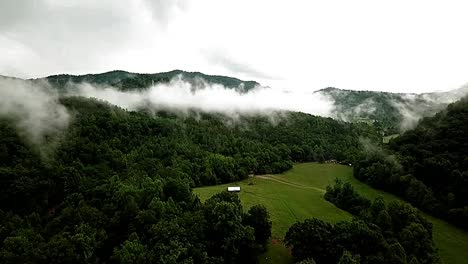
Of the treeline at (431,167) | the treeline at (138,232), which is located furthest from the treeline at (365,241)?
the treeline at (431,167)

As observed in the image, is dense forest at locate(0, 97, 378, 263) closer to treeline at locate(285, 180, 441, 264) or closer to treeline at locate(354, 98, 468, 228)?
treeline at locate(285, 180, 441, 264)

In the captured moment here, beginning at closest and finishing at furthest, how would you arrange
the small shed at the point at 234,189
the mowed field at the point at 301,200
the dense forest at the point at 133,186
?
1. the dense forest at the point at 133,186
2. the mowed field at the point at 301,200
3. the small shed at the point at 234,189

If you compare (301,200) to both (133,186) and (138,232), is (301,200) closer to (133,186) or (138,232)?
(133,186)

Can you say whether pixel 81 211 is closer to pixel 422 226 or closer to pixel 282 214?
pixel 282 214

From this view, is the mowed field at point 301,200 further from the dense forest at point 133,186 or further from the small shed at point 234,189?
the dense forest at point 133,186

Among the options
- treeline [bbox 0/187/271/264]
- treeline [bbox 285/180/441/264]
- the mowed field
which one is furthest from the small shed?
treeline [bbox 285/180/441/264]

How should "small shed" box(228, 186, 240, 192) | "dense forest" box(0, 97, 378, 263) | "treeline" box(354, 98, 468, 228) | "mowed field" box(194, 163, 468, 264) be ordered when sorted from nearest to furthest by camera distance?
"dense forest" box(0, 97, 378, 263)
"mowed field" box(194, 163, 468, 264)
"treeline" box(354, 98, 468, 228)
"small shed" box(228, 186, 240, 192)

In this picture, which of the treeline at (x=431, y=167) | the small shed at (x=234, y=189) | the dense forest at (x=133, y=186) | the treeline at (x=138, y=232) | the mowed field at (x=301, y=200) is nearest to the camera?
the treeline at (x=138, y=232)

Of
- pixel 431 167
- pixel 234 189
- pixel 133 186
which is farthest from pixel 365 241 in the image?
pixel 431 167
